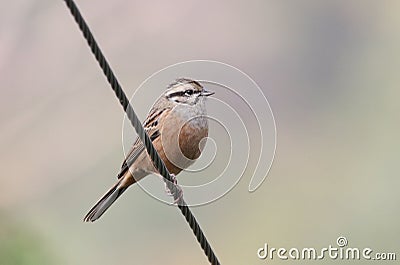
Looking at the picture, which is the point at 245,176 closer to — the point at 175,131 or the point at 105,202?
the point at 105,202

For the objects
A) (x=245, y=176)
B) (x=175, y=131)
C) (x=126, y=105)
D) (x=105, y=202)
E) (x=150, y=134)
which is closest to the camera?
(x=126, y=105)

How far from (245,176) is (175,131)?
2.86 m

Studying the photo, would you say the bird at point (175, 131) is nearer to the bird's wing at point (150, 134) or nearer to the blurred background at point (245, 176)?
the bird's wing at point (150, 134)

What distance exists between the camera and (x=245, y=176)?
25.5 feet

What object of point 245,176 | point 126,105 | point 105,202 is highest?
point 126,105

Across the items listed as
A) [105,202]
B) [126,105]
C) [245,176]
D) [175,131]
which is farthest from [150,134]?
[245,176]

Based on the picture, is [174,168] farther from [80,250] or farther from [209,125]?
[80,250]

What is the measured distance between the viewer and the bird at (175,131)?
4.89m

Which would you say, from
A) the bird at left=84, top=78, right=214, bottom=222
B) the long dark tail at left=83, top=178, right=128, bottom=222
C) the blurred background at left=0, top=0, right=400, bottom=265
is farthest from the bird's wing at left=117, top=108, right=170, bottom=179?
the blurred background at left=0, top=0, right=400, bottom=265

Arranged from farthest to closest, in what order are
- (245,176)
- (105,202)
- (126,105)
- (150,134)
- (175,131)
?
(245,176)
(105,202)
(150,134)
(175,131)
(126,105)

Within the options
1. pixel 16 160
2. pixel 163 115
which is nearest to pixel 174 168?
pixel 163 115

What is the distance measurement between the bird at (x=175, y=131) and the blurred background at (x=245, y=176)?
2.48 metres

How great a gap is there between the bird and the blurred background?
2.48m

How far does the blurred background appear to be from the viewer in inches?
318
